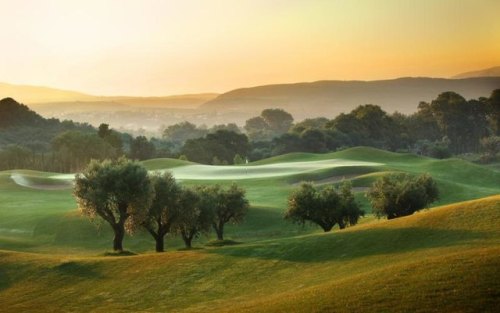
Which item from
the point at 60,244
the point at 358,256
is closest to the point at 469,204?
the point at 358,256

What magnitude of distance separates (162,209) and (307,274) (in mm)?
27469

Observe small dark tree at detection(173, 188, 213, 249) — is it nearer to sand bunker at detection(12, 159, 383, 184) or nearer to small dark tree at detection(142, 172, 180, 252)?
small dark tree at detection(142, 172, 180, 252)

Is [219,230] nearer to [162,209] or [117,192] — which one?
[162,209]

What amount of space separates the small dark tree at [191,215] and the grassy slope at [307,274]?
14078 mm

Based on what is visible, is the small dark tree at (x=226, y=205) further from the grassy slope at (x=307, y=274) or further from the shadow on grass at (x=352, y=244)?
the shadow on grass at (x=352, y=244)

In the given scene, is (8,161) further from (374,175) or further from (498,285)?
(498,285)

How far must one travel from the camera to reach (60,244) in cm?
7612

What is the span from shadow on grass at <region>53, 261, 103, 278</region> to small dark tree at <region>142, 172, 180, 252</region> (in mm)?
14251

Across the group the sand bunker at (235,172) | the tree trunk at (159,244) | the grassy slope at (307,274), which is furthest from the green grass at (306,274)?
the sand bunker at (235,172)

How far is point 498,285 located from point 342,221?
43.1m

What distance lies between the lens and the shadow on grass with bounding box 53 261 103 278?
48438 mm

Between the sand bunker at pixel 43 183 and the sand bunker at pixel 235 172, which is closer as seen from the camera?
the sand bunker at pixel 43 183

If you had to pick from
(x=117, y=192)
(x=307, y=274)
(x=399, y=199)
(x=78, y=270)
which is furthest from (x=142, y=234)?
(x=307, y=274)

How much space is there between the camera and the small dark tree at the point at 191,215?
6538 centimetres
